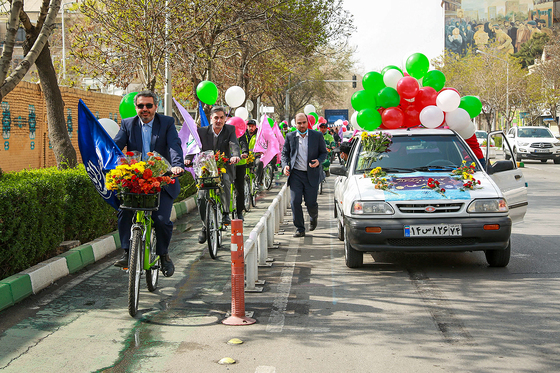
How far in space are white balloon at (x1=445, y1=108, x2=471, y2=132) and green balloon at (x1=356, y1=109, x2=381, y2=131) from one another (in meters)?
1.03

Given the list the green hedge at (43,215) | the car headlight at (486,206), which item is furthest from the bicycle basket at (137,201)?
the car headlight at (486,206)

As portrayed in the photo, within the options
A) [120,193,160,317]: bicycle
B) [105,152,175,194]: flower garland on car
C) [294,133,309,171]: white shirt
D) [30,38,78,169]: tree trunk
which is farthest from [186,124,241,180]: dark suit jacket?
[105,152,175,194]: flower garland on car

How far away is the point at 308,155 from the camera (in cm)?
1003

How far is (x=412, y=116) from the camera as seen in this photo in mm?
9484

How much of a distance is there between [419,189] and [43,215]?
4.14 meters

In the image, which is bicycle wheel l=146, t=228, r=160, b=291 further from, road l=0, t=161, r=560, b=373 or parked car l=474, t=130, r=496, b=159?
parked car l=474, t=130, r=496, b=159

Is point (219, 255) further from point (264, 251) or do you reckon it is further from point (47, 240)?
point (47, 240)

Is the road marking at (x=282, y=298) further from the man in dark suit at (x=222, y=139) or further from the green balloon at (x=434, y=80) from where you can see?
the green balloon at (x=434, y=80)

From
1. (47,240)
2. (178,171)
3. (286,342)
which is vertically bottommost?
(286,342)

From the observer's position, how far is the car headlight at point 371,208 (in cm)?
706

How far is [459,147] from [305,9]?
14478mm

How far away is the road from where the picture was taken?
4473 millimetres

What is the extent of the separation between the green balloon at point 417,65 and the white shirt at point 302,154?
6.28ft

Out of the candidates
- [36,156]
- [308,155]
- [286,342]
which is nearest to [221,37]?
[36,156]
